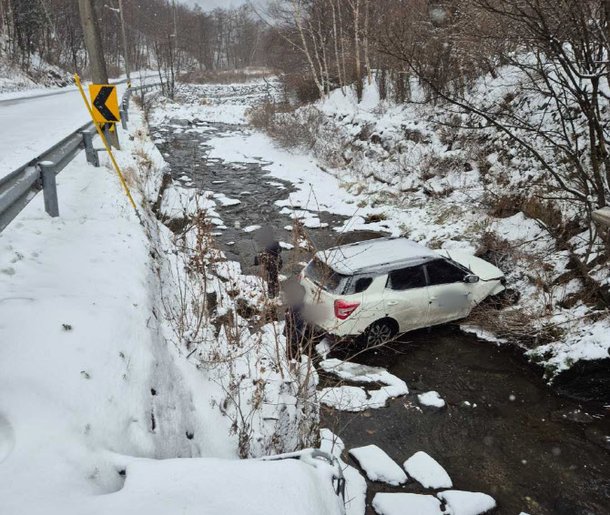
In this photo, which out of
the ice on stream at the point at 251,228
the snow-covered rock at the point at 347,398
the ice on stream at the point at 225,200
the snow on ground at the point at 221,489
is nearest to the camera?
the snow on ground at the point at 221,489

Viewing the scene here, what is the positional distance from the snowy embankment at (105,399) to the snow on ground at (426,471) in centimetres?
162

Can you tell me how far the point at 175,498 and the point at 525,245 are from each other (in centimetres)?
893

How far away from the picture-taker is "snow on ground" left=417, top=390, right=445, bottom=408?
5719 mm

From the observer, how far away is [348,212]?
45.9 ft

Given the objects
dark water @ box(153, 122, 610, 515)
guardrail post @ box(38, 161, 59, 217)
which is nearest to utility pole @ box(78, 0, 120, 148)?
guardrail post @ box(38, 161, 59, 217)

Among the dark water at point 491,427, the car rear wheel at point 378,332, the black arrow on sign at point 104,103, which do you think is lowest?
the dark water at point 491,427

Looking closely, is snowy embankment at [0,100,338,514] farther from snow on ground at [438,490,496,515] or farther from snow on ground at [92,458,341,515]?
snow on ground at [438,490,496,515]

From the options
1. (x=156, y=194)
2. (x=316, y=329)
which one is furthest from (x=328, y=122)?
(x=316, y=329)

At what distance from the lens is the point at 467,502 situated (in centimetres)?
420

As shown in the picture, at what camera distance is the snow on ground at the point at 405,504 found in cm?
412

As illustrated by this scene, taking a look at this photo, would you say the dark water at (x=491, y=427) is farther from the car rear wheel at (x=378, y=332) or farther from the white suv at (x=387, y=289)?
the white suv at (x=387, y=289)

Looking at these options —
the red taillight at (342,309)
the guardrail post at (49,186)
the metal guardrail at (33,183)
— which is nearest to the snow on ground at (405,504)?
the red taillight at (342,309)

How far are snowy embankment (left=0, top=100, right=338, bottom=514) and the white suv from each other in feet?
5.09

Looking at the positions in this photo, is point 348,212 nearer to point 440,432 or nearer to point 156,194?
point 156,194
